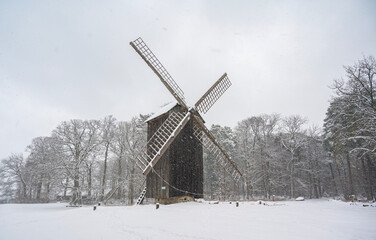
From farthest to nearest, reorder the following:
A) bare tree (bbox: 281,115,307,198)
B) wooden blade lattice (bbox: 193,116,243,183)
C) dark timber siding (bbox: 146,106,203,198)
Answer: bare tree (bbox: 281,115,307,198) → wooden blade lattice (bbox: 193,116,243,183) → dark timber siding (bbox: 146,106,203,198)

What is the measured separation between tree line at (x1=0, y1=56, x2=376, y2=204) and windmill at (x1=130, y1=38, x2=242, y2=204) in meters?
10.1

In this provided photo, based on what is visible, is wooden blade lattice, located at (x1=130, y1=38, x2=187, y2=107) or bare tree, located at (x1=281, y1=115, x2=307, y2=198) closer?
wooden blade lattice, located at (x1=130, y1=38, x2=187, y2=107)

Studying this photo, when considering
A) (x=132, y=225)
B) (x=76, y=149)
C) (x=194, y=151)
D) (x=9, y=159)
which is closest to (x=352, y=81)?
(x=194, y=151)

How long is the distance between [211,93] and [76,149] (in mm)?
Result: 19575

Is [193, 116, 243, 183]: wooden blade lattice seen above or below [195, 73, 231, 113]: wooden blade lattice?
below

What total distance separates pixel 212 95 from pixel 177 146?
4963 mm

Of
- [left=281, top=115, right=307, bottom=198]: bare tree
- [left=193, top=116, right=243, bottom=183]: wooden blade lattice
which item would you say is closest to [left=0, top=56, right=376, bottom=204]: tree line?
[left=281, top=115, right=307, bottom=198]: bare tree

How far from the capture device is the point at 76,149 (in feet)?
82.1

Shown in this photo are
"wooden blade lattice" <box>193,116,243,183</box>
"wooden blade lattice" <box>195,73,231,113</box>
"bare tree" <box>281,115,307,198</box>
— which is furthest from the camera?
"bare tree" <box>281,115,307,198</box>

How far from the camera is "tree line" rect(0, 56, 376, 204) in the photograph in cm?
2420

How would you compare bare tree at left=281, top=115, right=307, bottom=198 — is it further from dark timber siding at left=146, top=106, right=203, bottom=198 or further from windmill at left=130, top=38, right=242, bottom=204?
dark timber siding at left=146, top=106, right=203, bottom=198

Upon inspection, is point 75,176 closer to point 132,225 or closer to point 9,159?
point 9,159

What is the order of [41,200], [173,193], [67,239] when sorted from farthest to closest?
[41,200] → [173,193] → [67,239]

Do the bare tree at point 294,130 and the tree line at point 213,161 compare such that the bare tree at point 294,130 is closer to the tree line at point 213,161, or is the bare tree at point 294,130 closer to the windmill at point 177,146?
the tree line at point 213,161
